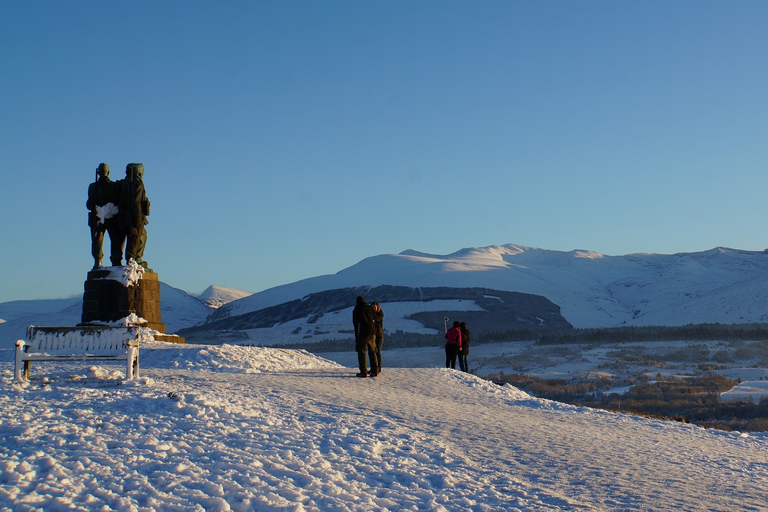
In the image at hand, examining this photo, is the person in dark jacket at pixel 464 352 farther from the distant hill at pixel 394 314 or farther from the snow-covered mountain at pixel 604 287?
the snow-covered mountain at pixel 604 287

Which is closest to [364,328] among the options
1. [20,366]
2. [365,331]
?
[365,331]

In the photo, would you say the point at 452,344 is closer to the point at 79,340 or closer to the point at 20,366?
the point at 79,340

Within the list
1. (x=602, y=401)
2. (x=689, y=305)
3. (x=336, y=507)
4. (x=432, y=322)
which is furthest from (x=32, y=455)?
(x=689, y=305)

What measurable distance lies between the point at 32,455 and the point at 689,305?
3950 inches

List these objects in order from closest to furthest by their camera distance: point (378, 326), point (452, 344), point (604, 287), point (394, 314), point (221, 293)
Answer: point (378, 326) → point (452, 344) → point (394, 314) → point (604, 287) → point (221, 293)

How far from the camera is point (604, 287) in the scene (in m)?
131

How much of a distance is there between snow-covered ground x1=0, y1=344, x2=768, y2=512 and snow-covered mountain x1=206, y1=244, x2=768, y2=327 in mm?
79378

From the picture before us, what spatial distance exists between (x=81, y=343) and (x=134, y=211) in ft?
32.5

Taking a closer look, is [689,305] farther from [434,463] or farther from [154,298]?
[434,463]

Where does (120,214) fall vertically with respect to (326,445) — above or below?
above

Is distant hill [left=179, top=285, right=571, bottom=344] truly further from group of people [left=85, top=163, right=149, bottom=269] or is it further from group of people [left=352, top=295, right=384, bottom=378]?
group of people [left=352, top=295, right=384, bottom=378]

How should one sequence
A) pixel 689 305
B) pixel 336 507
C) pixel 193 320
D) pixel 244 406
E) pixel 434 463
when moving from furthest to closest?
pixel 193 320 < pixel 689 305 < pixel 244 406 < pixel 434 463 < pixel 336 507

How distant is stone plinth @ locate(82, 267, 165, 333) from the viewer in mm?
19062

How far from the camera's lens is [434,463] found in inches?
279
